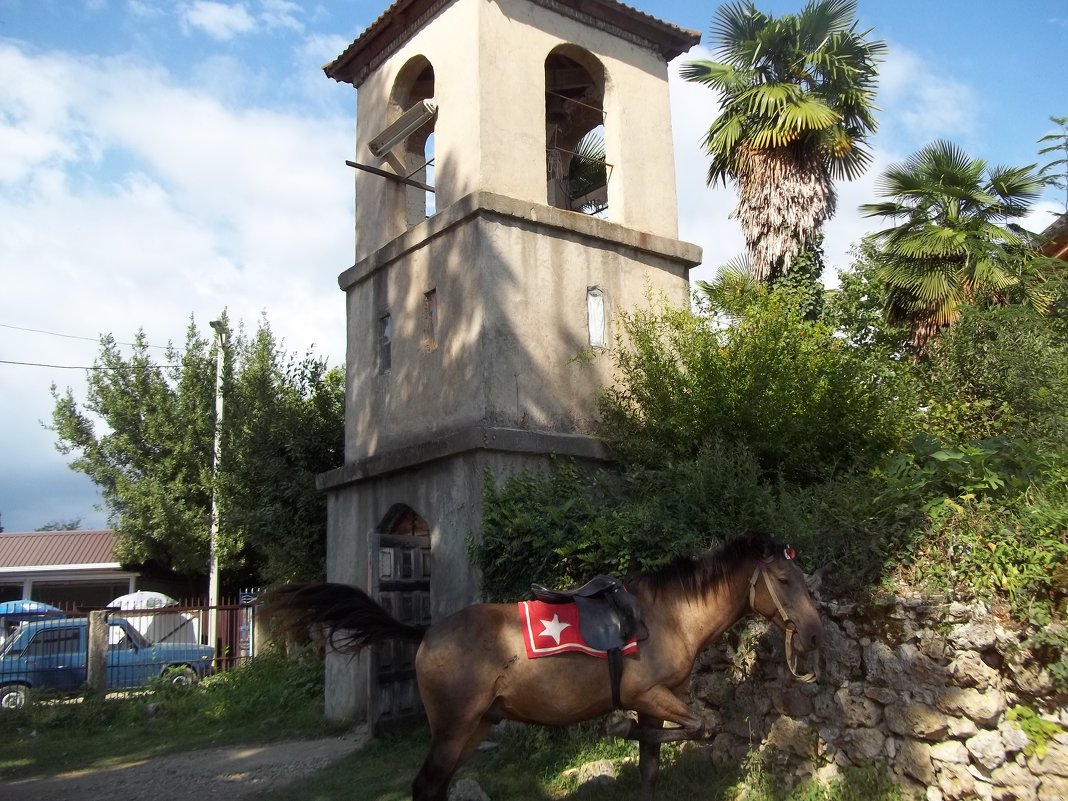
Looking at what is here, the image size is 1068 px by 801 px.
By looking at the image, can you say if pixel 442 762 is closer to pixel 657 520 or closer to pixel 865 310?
pixel 657 520

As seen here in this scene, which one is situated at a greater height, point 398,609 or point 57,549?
point 57,549

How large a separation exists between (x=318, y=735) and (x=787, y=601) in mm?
8113

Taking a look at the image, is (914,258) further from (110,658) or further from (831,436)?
(110,658)

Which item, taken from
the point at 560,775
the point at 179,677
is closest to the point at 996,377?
the point at 560,775

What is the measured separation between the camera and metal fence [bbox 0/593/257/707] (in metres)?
16.6

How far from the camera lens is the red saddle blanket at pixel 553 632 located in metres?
6.55

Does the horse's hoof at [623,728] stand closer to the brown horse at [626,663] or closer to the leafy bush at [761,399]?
the brown horse at [626,663]

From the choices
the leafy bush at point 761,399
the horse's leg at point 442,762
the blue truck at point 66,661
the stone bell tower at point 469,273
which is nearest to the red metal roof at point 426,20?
the stone bell tower at point 469,273

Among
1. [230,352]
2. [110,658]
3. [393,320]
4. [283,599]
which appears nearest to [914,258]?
[393,320]

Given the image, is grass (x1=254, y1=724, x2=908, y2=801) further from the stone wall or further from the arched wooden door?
the arched wooden door

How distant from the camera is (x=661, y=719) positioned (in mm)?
6609

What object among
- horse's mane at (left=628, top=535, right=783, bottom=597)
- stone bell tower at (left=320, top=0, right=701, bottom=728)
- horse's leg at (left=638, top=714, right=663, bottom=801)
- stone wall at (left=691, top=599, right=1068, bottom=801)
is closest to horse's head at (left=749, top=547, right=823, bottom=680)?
horse's mane at (left=628, top=535, right=783, bottom=597)

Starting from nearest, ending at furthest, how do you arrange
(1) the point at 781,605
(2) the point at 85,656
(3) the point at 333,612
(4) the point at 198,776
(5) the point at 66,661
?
(1) the point at 781,605
(3) the point at 333,612
(4) the point at 198,776
(5) the point at 66,661
(2) the point at 85,656

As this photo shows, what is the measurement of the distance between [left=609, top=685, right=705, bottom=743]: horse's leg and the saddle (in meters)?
0.17
